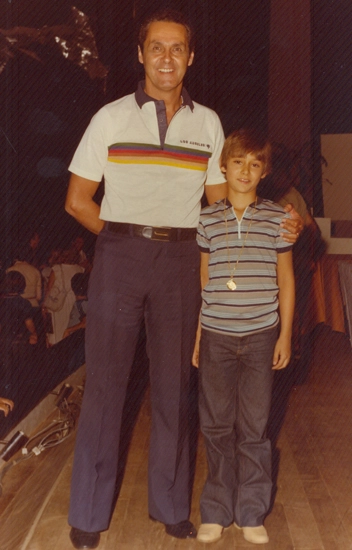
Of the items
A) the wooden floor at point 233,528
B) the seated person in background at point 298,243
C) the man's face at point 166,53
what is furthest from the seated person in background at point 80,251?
the man's face at point 166,53

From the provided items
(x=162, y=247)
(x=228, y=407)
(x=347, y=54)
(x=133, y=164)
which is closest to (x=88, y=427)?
(x=228, y=407)

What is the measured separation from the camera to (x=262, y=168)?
251 cm

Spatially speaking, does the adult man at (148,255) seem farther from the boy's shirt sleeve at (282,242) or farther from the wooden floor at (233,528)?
the boy's shirt sleeve at (282,242)

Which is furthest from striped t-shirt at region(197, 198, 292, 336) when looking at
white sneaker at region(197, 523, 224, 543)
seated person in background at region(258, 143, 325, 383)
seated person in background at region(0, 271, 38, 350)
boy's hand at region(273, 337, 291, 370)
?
seated person in background at region(0, 271, 38, 350)

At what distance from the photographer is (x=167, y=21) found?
7.92 feet

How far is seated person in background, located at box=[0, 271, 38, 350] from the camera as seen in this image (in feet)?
17.3

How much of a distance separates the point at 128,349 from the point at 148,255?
332mm

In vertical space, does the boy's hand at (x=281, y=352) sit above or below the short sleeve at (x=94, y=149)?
below

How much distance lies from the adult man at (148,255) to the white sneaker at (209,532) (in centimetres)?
4

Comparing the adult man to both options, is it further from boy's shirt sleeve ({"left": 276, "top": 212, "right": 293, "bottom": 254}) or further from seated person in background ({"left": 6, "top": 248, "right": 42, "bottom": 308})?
seated person in background ({"left": 6, "top": 248, "right": 42, "bottom": 308})

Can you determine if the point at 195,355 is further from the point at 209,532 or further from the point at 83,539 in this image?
the point at 83,539

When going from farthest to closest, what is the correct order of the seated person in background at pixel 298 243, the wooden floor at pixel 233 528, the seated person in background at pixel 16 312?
1. the seated person in background at pixel 16 312
2. the seated person in background at pixel 298 243
3. the wooden floor at pixel 233 528

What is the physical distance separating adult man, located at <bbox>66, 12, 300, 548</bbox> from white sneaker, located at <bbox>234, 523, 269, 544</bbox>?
0.19 meters

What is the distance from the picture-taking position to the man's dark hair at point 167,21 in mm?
2418
